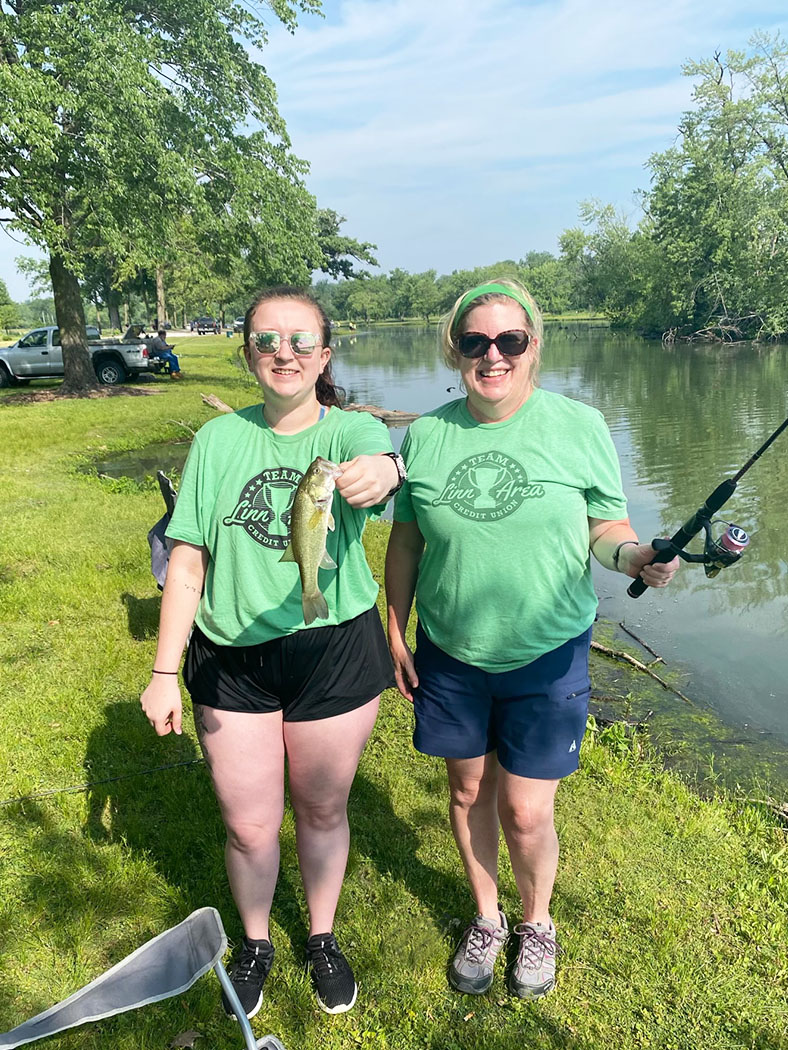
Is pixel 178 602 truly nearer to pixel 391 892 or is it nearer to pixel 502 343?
pixel 502 343

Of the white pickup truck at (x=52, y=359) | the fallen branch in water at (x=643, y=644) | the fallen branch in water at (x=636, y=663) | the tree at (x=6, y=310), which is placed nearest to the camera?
the fallen branch in water at (x=636, y=663)

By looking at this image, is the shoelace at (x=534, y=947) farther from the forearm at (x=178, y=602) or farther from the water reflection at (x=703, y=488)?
the water reflection at (x=703, y=488)

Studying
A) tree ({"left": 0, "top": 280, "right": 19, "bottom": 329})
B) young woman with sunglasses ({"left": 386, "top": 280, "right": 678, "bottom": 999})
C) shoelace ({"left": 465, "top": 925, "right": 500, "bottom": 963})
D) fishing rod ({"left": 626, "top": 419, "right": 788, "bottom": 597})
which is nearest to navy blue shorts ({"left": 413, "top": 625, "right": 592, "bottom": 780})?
young woman with sunglasses ({"left": 386, "top": 280, "right": 678, "bottom": 999})

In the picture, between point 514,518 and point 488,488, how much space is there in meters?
0.13

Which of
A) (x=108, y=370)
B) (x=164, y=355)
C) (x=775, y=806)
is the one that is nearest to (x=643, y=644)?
(x=775, y=806)

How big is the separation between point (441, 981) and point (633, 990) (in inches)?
29.5

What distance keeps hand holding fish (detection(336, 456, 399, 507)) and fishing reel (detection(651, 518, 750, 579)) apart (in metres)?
0.87

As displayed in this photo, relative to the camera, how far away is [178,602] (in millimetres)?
2350

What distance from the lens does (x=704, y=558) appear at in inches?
88.9

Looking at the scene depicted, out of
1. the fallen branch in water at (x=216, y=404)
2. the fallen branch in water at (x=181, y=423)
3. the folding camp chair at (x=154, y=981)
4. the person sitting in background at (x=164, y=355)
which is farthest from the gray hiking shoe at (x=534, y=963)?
the person sitting in background at (x=164, y=355)

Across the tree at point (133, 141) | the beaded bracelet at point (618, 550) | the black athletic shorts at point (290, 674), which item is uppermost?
the tree at point (133, 141)

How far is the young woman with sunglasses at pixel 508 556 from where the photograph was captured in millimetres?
2311

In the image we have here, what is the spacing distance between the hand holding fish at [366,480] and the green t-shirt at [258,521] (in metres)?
0.11

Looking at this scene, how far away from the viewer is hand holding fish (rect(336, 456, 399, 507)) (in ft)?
6.70
